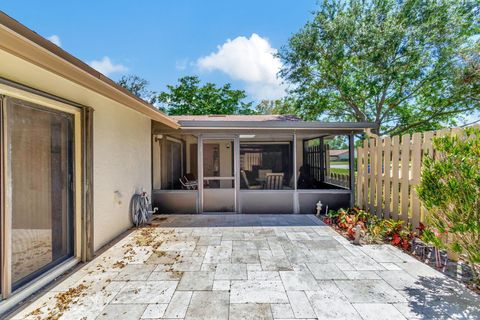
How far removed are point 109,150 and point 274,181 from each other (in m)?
4.69

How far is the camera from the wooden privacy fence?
4.38 metres

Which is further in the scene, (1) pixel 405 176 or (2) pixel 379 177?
(2) pixel 379 177

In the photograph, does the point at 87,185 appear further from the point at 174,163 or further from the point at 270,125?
the point at 174,163

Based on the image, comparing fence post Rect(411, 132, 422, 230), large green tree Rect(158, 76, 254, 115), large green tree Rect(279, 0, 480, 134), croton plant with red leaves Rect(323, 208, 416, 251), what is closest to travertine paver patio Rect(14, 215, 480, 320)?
croton plant with red leaves Rect(323, 208, 416, 251)

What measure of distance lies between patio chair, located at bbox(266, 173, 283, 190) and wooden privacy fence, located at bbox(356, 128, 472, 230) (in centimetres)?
220

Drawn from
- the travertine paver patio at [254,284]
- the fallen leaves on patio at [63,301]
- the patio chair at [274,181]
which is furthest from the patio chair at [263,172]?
the fallen leaves on patio at [63,301]

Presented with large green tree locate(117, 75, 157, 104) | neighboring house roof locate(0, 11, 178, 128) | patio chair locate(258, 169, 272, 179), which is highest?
large green tree locate(117, 75, 157, 104)

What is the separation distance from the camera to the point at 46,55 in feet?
6.60

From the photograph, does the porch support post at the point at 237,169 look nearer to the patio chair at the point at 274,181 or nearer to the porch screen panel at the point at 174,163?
the patio chair at the point at 274,181

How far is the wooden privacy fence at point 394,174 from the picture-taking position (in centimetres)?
438

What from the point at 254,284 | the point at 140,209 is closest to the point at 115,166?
the point at 140,209

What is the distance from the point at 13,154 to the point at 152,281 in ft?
7.10

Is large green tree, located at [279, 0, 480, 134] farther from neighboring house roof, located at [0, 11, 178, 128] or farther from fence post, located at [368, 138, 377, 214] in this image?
neighboring house roof, located at [0, 11, 178, 128]

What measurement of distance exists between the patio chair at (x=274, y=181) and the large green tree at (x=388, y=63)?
7.92 m
